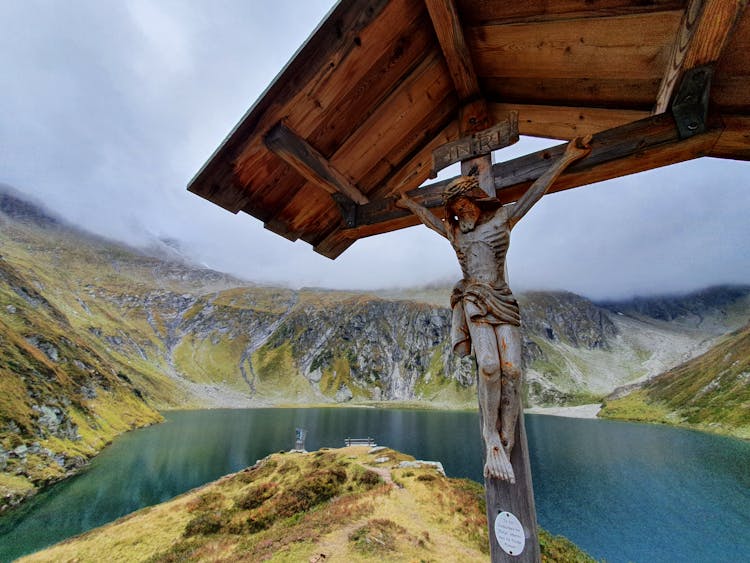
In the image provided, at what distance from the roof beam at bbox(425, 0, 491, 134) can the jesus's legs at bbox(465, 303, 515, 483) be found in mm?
2944

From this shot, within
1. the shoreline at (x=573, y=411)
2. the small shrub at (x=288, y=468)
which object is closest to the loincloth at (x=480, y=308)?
the small shrub at (x=288, y=468)

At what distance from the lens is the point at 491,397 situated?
2803 millimetres

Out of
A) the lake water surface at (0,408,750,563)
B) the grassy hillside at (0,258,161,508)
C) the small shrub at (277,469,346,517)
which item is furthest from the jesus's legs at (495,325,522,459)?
the grassy hillside at (0,258,161,508)

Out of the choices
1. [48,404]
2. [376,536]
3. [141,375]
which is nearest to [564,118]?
[376,536]

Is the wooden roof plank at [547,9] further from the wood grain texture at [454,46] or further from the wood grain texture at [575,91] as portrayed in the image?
the wood grain texture at [575,91]

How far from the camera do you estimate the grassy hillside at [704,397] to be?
81812mm

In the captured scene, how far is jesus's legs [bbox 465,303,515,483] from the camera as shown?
2725 mm

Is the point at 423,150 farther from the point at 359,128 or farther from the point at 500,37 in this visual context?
the point at 500,37

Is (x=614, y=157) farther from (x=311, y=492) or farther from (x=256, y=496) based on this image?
(x=256, y=496)

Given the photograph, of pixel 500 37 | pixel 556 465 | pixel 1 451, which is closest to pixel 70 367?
pixel 1 451

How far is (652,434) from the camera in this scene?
76188mm

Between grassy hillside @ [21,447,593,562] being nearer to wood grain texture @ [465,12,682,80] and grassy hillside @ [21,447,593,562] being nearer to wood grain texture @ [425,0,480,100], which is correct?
wood grain texture @ [425,0,480,100]

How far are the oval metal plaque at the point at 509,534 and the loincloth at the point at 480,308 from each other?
4.08 ft

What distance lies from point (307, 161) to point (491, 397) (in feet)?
10.5
